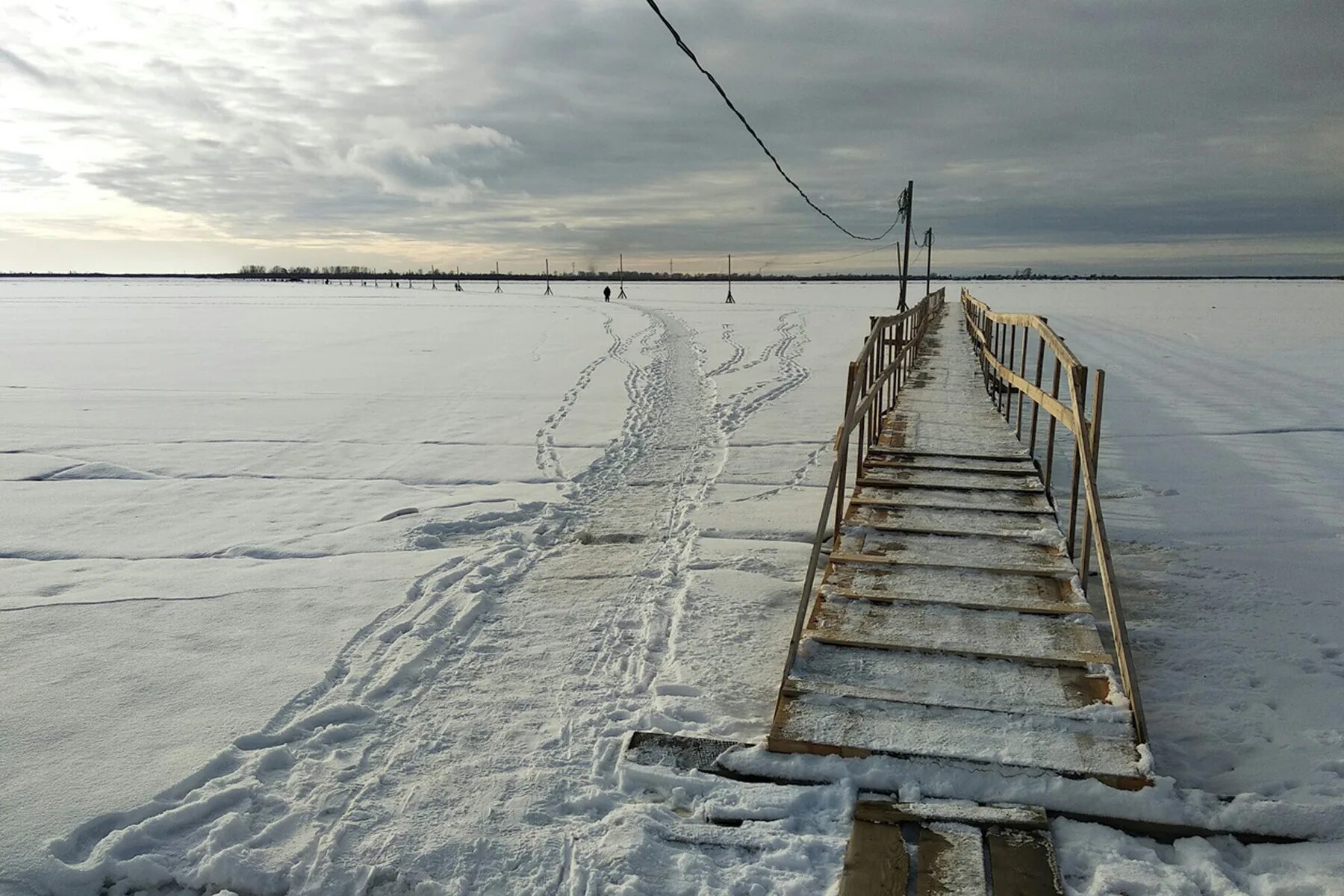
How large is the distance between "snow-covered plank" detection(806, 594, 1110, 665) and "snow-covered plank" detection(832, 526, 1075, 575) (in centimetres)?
48

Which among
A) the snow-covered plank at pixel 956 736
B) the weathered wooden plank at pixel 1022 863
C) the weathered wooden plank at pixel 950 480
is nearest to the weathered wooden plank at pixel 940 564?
the snow-covered plank at pixel 956 736

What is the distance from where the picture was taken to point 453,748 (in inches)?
136

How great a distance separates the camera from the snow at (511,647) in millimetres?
2875

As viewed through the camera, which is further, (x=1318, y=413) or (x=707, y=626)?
(x=1318, y=413)

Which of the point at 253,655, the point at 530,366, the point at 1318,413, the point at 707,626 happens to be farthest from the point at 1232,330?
the point at 253,655

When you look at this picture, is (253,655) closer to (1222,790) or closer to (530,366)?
(1222,790)

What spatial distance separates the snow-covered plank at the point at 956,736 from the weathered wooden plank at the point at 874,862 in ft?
1.22

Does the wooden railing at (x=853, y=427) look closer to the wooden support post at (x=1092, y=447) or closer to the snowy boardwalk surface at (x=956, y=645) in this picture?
the snowy boardwalk surface at (x=956, y=645)

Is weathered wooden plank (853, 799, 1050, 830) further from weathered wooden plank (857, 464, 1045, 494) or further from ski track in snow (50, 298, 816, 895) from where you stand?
weathered wooden plank (857, 464, 1045, 494)

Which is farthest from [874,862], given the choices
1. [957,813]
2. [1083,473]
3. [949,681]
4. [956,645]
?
[1083,473]

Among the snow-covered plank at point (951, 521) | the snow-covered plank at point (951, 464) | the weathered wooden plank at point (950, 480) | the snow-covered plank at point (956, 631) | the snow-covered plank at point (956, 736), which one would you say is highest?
the snow-covered plank at point (951, 464)

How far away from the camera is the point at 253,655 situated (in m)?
4.30

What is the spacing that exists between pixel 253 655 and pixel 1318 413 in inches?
501

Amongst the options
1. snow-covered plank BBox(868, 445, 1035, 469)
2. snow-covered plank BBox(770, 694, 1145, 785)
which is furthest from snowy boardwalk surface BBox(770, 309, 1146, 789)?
snow-covered plank BBox(868, 445, 1035, 469)
